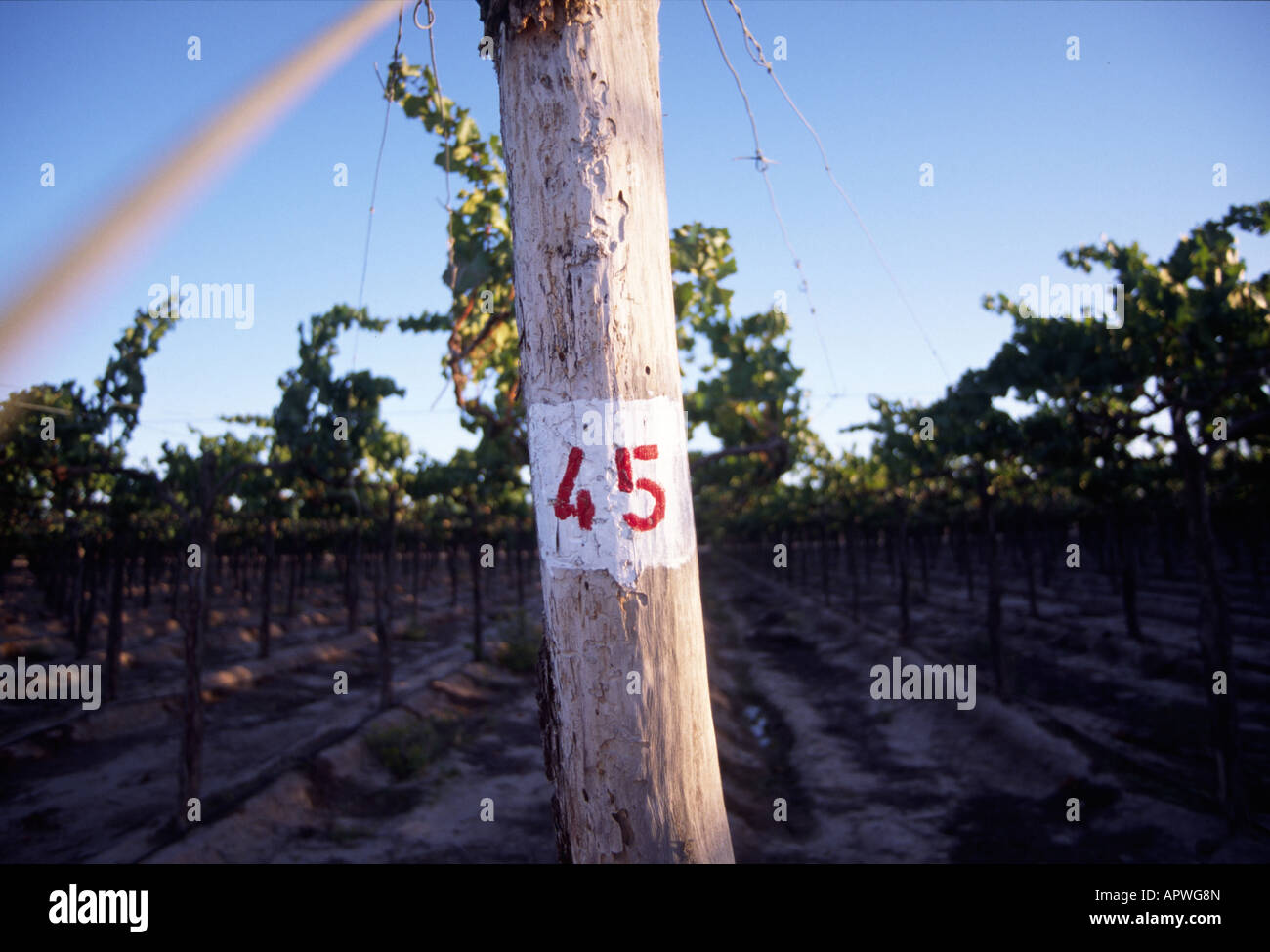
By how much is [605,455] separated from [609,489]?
70 millimetres

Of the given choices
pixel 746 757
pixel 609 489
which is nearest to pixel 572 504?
pixel 609 489

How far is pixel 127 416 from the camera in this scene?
40.3 ft

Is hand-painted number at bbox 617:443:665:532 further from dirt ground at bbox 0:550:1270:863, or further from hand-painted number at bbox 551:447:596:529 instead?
dirt ground at bbox 0:550:1270:863

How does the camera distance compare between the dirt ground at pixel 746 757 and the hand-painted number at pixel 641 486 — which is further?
the dirt ground at pixel 746 757

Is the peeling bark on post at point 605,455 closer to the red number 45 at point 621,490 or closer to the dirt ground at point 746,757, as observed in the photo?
the red number 45 at point 621,490

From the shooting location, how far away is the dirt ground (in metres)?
9.81

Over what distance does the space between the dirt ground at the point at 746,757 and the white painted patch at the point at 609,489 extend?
8.98 metres

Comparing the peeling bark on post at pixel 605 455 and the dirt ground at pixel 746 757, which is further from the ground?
the peeling bark on post at pixel 605 455

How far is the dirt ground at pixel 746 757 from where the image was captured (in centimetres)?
981

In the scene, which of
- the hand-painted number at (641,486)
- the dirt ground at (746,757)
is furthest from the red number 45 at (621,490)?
the dirt ground at (746,757)

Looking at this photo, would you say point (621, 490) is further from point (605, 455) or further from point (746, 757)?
point (746, 757)

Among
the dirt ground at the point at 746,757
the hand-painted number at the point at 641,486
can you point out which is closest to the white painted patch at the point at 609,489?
the hand-painted number at the point at 641,486

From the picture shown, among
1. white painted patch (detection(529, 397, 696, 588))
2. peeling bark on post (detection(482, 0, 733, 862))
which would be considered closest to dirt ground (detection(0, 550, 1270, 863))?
peeling bark on post (detection(482, 0, 733, 862))
